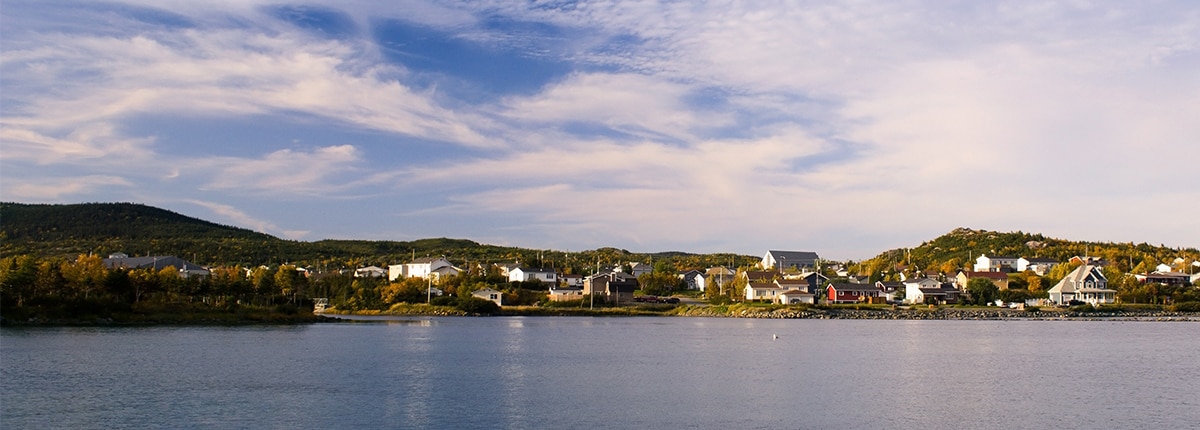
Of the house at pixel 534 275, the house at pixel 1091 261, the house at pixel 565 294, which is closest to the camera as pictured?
the house at pixel 565 294

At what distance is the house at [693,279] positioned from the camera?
10369cm

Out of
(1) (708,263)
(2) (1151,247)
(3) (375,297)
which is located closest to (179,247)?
(3) (375,297)

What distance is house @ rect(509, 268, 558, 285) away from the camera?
307 feet

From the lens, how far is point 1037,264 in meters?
103

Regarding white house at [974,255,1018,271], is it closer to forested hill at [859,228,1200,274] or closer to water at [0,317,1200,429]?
forested hill at [859,228,1200,274]

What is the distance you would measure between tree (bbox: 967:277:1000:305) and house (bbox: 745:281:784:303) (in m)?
16.7

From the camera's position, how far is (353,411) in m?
20.7

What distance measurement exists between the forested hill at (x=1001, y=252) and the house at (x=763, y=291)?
2230 centimetres

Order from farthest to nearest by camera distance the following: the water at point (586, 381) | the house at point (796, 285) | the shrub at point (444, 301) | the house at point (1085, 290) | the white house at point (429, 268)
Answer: the white house at point (429, 268), the house at point (796, 285), the house at point (1085, 290), the shrub at point (444, 301), the water at point (586, 381)

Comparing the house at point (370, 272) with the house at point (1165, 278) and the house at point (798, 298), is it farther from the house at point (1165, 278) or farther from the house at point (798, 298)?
the house at point (1165, 278)

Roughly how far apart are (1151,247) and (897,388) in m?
117

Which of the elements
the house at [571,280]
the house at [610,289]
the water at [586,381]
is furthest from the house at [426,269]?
the water at [586,381]

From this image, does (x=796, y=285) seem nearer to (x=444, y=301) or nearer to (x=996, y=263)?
(x=444, y=301)

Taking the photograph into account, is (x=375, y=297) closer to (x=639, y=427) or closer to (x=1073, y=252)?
(x=639, y=427)
